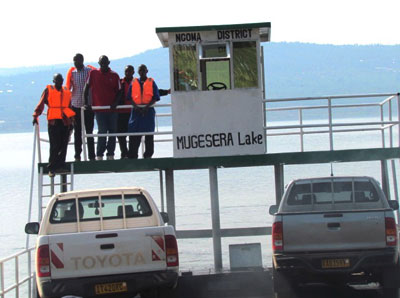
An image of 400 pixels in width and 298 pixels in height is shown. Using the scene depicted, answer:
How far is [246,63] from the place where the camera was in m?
17.8

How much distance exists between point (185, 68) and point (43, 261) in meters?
6.96

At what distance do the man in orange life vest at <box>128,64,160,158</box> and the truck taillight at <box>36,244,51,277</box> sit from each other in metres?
6.33

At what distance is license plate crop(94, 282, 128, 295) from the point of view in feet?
38.9

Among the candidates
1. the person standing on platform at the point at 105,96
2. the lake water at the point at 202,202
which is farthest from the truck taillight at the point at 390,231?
the lake water at the point at 202,202

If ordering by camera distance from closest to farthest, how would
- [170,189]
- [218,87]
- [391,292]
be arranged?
[391,292] < [218,87] < [170,189]

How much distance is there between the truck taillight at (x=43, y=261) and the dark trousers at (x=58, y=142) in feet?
18.7

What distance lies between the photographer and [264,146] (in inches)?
709

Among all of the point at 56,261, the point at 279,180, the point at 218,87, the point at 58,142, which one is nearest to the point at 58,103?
the point at 58,142

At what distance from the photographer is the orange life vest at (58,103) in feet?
55.8

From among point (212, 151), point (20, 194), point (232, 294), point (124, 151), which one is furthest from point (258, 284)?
point (20, 194)

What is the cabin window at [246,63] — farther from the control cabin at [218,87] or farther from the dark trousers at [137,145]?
the dark trousers at [137,145]

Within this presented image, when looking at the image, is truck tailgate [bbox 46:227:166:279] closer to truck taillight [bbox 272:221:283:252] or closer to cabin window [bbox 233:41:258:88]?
truck taillight [bbox 272:221:283:252]

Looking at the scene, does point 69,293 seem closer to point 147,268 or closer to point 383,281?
point 147,268

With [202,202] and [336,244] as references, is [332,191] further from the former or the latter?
[202,202]
